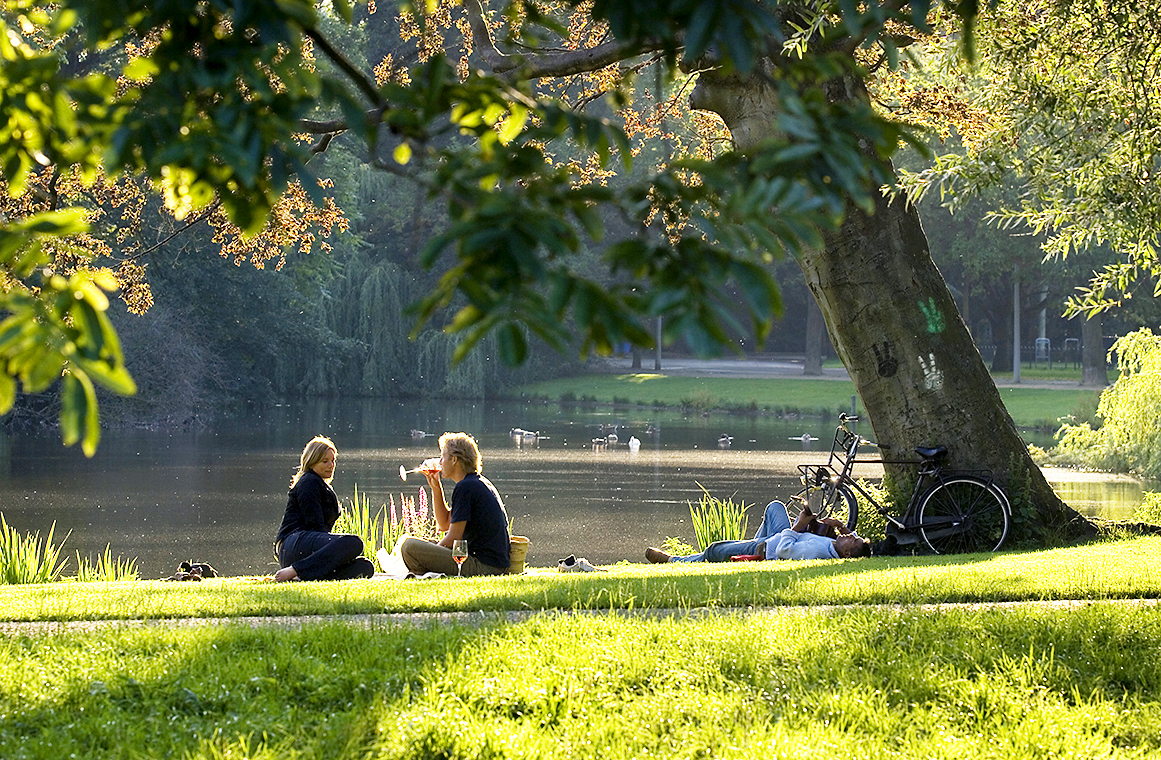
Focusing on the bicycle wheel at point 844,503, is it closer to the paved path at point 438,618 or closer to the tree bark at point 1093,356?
the paved path at point 438,618

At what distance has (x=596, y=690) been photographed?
5.37 metres

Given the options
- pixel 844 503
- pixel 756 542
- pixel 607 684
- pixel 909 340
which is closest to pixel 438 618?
pixel 607 684

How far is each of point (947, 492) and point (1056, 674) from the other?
22.0 feet

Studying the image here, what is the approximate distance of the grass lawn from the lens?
4848mm

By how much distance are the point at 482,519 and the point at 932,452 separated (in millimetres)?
4444

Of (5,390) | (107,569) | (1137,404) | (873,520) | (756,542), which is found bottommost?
(107,569)

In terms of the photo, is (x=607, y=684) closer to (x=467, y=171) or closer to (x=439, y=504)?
(x=467, y=171)

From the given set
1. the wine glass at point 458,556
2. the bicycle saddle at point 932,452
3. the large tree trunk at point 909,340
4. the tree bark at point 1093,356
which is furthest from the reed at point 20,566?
the tree bark at point 1093,356

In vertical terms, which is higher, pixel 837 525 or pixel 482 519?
pixel 482 519

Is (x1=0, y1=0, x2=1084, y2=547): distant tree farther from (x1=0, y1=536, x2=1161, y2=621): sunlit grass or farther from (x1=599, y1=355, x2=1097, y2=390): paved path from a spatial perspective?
(x1=599, y1=355, x2=1097, y2=390): paved path

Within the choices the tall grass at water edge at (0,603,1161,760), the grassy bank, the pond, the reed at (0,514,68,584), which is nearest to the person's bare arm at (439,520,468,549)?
the tall grass at water edge at (0,603,1161,760)

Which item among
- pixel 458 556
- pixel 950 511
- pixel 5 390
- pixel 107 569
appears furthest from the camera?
pixel 107 569

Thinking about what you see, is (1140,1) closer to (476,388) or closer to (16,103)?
(16,103)

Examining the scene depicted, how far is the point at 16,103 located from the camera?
3016 millimetres
